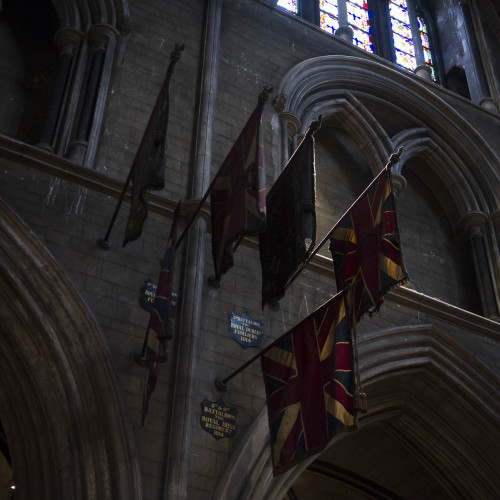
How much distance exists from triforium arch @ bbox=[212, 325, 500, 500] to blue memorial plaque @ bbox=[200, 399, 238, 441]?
6.38 ft

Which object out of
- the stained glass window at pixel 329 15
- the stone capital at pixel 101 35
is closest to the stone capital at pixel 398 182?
the stained glass window at pixel 329 15

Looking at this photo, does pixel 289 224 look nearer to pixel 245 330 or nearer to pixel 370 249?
pixel 370 249

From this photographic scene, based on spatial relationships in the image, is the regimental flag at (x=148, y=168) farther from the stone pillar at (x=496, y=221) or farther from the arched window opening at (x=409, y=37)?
the arched window opening at (x=409, y=37)

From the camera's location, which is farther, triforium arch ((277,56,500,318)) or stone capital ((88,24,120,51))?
triforium arch ((277,56,500,318))

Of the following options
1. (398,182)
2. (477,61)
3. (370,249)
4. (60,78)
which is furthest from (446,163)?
(60,78)

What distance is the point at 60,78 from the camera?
8734mm

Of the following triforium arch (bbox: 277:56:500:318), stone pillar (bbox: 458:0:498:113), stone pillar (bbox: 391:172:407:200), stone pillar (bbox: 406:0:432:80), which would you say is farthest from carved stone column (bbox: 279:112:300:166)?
stone pillar (bbox: 458:0:498:113)

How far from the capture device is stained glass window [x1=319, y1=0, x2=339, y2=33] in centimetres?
1287

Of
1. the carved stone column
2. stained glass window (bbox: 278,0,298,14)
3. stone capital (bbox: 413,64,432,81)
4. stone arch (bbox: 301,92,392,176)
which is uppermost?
stained glass window (bbox: 278,0,298,14)

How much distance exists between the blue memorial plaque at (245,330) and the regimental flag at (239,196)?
0.93 metres

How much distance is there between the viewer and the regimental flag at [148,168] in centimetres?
657

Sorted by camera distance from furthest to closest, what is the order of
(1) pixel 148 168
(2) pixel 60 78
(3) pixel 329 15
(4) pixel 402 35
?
1. (4) pixel 402 35
2. (3) pixel 329 15
3. (2) pixel 60 78
4. (1) pixel 148 168

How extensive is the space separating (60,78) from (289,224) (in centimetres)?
330

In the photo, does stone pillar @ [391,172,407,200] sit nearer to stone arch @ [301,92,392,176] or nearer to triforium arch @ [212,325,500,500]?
stone arch @ [301,92,392,176]
